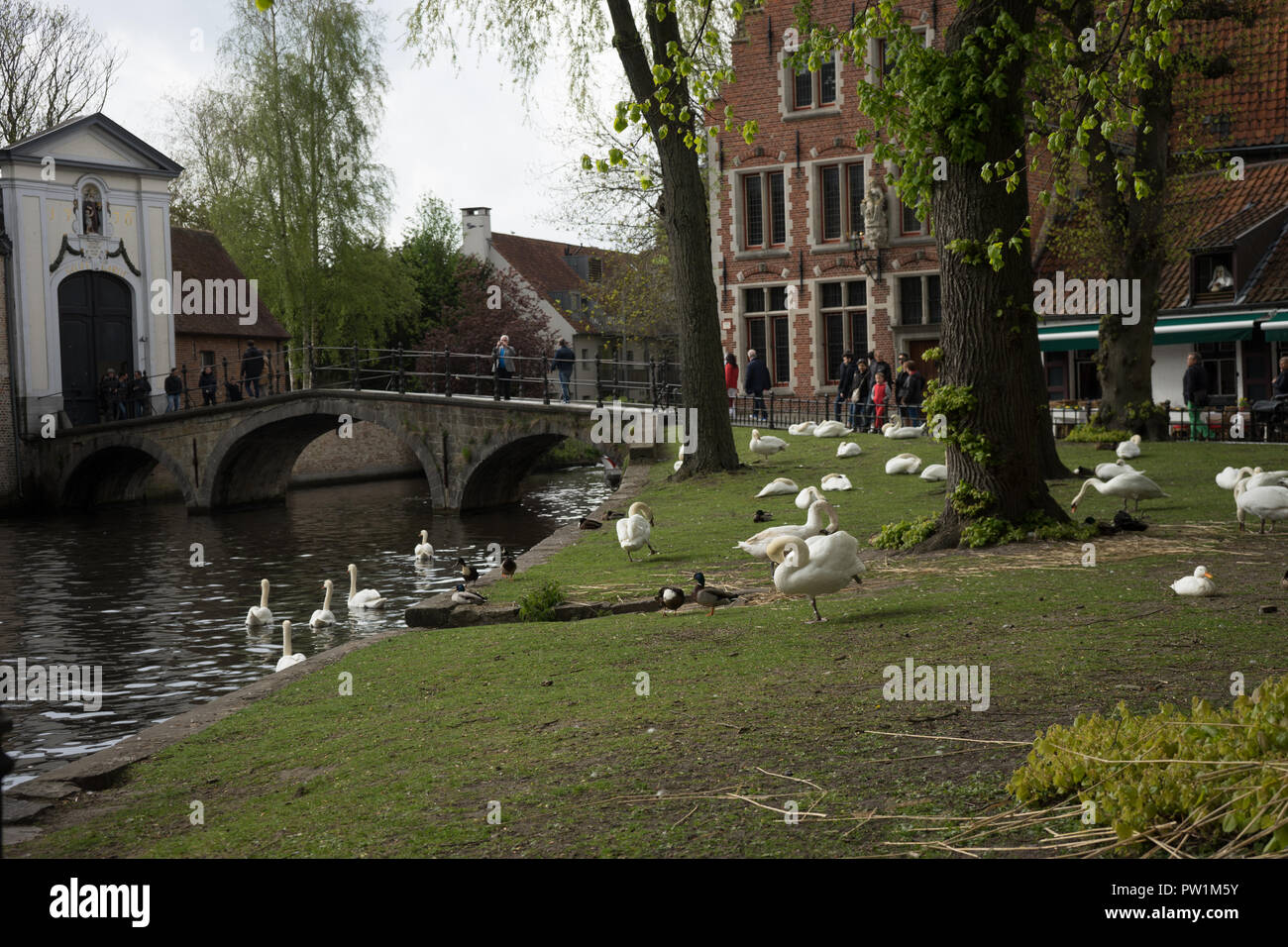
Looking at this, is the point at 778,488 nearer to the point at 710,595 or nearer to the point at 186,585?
the point at 710,595

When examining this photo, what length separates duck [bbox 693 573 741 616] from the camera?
9.62 metres

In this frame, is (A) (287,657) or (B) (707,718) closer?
(B) (707,718)

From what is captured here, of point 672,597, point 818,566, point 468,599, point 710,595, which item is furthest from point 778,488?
point 818,566

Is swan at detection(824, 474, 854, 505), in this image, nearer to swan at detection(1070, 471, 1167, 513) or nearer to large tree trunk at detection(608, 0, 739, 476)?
large tree trunk at detection(608, 0, 739, 476)

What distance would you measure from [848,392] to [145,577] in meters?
Answer: 16.0

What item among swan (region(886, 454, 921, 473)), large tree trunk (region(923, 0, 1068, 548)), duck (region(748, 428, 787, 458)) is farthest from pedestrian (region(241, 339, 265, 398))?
large tree trunk (region(923, 0, 1068, 548))

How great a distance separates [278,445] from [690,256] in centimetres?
2380

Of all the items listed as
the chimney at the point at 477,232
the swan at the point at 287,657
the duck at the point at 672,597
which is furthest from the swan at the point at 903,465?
the chimney at the point at 477,232

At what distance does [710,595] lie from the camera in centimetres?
962

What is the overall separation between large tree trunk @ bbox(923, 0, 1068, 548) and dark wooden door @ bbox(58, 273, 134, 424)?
33815mm

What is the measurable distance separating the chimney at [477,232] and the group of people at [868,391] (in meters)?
30.5

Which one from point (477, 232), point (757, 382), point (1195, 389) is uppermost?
point (477, 232)
